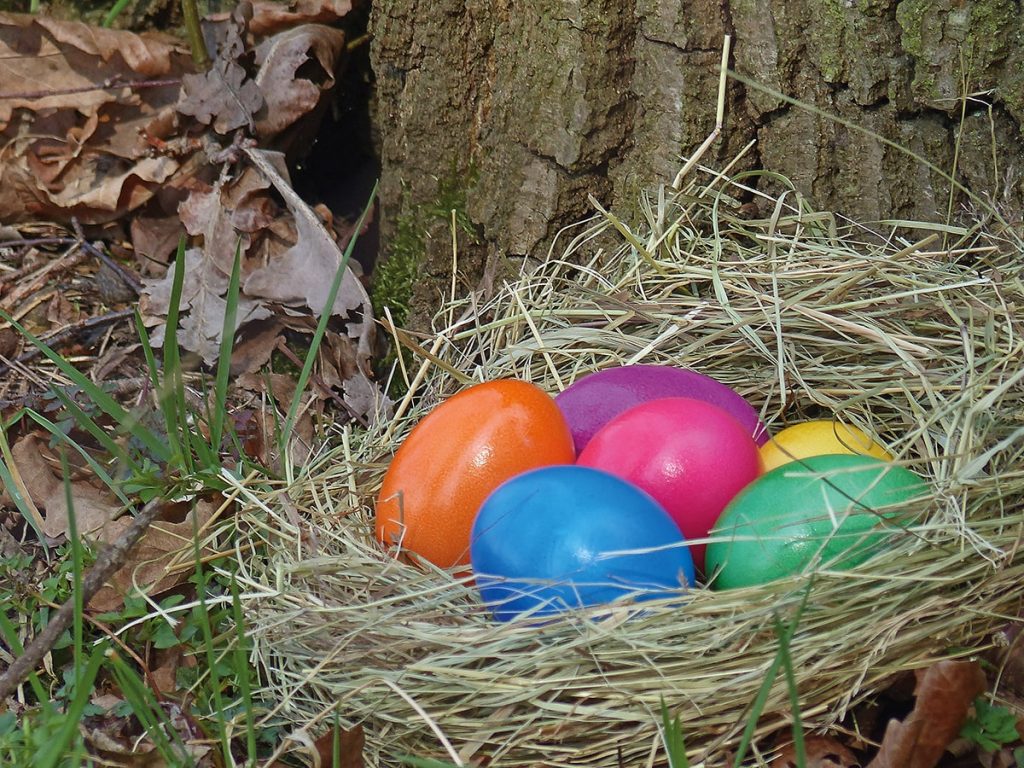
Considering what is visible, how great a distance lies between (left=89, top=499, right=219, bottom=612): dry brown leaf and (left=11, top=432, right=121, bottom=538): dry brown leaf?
7cm

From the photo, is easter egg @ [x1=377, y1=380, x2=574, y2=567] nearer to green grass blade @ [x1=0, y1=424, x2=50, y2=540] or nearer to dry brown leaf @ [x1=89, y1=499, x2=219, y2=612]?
dry brown leaf @ [x1=89, y1=499, x2=219, y2=612]

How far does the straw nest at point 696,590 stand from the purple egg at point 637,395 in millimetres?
143

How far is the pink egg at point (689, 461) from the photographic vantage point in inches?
76.2

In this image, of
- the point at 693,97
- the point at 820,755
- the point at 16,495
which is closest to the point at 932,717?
the point at 820,755

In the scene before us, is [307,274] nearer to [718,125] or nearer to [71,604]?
[718,125]

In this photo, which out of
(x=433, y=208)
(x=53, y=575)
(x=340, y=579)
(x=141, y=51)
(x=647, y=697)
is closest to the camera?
(x=647, y=697)

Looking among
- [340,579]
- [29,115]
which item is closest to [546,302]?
[340,579]

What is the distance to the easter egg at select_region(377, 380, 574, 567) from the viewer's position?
1.97 metres

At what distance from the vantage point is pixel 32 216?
3.26 meters

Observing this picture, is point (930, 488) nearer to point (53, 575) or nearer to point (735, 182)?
point (735, 182)

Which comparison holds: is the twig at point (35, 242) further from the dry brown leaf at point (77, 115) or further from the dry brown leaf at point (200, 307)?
the dry brown leaf at point (200, 307)

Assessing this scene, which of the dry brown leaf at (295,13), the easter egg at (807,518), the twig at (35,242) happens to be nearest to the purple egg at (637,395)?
the easter egg at (807,518)

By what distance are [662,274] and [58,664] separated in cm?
149

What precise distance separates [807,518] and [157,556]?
1.29 m
